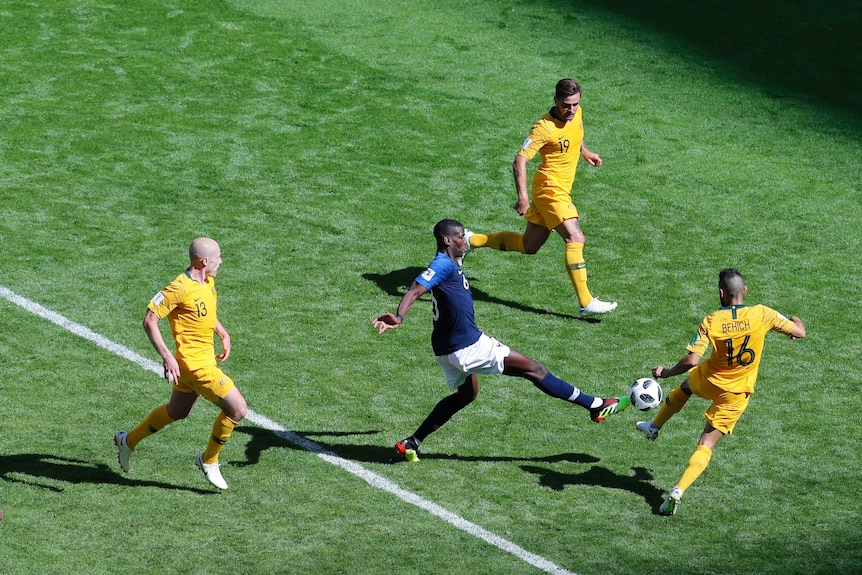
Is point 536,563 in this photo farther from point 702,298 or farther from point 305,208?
point 305,208

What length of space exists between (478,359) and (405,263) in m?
4.63

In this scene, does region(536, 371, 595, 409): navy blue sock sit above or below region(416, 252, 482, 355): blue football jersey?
below

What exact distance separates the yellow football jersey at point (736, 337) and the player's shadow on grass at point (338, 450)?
1.51m

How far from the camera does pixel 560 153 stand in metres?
13.0

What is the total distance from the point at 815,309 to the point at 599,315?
2.45m

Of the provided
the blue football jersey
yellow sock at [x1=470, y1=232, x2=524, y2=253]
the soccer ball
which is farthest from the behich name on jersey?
yellow sock at [x1=470, y1=232, x2=524, y2=253]

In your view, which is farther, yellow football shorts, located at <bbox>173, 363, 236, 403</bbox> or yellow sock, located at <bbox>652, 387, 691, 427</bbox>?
yellow sock, located at <bbox>652, 387, 691, 427</bbox>

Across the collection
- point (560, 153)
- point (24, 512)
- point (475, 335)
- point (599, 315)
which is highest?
point (560, 153)

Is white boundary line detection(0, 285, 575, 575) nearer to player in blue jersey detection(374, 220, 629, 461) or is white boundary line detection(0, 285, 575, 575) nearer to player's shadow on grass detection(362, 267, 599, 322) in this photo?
player in blue jersey detection(374, 220, 629, 461)

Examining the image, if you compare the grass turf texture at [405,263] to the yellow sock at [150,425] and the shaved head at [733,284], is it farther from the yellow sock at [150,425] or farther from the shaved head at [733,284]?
the shaved head at [733,284]


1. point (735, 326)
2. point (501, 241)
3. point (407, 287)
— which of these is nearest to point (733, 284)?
point (735, 326)

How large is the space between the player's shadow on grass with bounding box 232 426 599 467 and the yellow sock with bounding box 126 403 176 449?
32.9 inches

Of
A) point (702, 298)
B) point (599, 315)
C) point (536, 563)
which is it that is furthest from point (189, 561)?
point (702, 298)

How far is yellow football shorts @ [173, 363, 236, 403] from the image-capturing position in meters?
9.31
